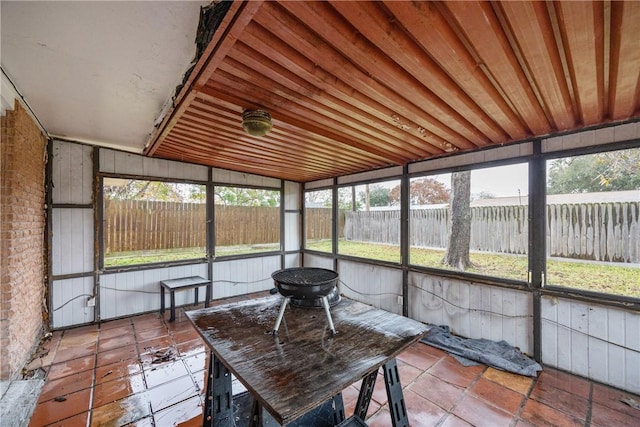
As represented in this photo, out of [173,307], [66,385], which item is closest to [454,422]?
[66,385]

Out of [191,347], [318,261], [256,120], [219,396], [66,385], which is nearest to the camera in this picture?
[219,396]

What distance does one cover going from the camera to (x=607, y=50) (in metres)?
1.46

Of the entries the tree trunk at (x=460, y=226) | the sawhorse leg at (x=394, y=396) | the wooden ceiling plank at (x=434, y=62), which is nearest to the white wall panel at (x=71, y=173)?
the wooden ceiling plank at (x=434, y=62)

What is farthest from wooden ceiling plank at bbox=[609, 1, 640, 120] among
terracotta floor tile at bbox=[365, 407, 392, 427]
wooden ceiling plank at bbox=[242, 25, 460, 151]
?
terracotta floor tile at bbox=[365, 407, 392, 427]

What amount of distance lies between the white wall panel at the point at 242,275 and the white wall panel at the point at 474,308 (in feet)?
10.00

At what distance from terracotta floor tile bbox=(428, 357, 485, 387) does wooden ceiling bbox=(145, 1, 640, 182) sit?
2.51m

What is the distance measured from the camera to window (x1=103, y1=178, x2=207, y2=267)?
4020mm

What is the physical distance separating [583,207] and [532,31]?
2.26 metres

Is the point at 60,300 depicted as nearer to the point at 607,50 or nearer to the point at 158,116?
the point at 158,116

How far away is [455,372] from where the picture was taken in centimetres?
270

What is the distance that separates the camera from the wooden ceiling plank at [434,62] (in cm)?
124

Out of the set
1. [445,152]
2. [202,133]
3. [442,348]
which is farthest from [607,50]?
[202,133]

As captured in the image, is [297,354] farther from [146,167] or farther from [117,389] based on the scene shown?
[146,167]

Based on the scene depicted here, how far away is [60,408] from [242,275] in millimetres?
3200
